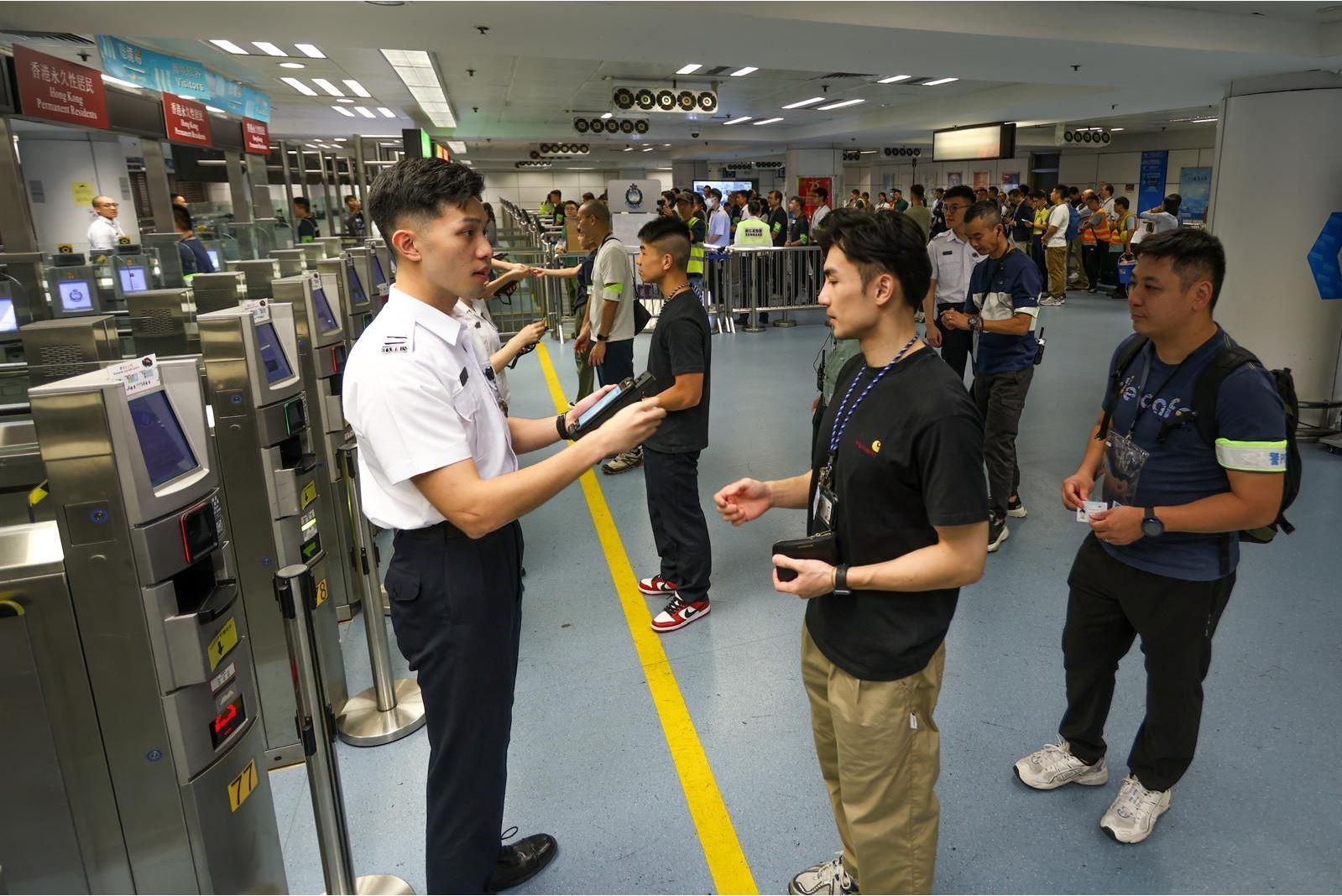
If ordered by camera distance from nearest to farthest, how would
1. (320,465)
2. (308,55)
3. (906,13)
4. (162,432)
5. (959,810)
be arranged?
(162,432), (959,810), (320,465), (906,13), (308,55)

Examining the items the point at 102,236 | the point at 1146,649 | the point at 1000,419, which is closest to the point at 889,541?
the point at 1146,649

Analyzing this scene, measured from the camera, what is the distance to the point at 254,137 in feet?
31.2

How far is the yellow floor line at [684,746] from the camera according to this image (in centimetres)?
257

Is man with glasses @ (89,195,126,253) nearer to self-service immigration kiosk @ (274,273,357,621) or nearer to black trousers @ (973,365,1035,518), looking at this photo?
self-service immigration kiosk @ (274,273,357,621)

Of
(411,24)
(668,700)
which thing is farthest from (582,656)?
(411,24)

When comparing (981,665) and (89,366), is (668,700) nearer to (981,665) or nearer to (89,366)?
(981,665)

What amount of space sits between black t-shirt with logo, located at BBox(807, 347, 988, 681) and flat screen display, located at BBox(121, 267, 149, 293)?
28.7 feet

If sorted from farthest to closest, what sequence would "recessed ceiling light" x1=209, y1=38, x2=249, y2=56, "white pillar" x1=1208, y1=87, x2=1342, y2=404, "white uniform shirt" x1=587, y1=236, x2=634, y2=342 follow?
"recessed ceiling light" x1=209, y1=38, x2=249, y2=56, "white pillar" x1=1208, y1=87, x2=1342, y2=404, "white uniform shirt" x1=587, y1=236, x2=634, y2=342

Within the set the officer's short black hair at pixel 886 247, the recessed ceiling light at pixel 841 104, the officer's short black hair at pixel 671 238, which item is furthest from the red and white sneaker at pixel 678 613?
the recessed ceiling light at pixel 841 104

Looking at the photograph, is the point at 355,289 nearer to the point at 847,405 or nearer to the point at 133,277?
the point at 847,405

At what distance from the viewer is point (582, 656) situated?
384 centimetres

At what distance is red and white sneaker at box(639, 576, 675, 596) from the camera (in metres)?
4.44

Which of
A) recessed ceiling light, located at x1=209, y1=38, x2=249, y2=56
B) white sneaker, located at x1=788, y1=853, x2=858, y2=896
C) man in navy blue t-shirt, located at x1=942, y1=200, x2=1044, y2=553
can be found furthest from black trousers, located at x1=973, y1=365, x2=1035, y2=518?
recessed ceiling light, located at x1=209, y1=38, x2=249, y2=56

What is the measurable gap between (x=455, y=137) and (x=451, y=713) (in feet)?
81.8
